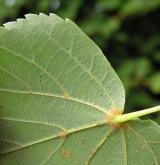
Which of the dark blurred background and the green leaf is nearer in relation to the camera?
the green leaf

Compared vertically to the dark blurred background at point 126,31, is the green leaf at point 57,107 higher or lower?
lower

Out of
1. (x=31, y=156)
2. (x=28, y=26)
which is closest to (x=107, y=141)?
(x=31, y=156)

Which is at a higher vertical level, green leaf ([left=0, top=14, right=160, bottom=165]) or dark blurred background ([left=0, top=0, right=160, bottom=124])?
dark blurred background ([left=0, top=0, right=160, bottom=124])

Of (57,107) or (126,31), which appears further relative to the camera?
(126,31)

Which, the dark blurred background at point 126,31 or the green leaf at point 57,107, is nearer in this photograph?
the green leaf at point 57,107

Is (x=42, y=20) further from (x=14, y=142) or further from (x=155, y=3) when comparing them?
(x=155, y=3)
